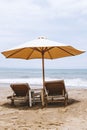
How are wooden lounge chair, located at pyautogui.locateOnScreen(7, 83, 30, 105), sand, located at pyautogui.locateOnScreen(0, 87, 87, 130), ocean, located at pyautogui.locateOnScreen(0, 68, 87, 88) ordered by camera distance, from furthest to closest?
ocean, located at pyautogui.locateOnScreen(0, 68, 87, 88), wooden lounge chair, located at pyautogui.locateOnScreen(7, 83, 30, 105), sand, located at pyautogui.locateOnScreen(0, 87, 87, 130)

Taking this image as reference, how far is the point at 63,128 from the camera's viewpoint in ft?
21.1

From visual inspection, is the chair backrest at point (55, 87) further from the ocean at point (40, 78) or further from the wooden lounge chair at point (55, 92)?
the ocean at point (40, 78)

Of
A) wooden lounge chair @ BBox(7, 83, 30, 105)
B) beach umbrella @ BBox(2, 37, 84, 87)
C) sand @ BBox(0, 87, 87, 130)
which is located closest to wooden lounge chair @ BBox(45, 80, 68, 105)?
sand @ BBox(0, 87, 87, 130)

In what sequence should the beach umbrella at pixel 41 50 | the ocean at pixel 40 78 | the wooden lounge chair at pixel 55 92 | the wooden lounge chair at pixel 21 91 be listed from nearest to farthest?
the beach umbrella at pixel 41 50 < the wooden lounge chair at pixel 55 92 < the wooden lounge chair at pixel 21 91 < the ocean at pixel 40 78

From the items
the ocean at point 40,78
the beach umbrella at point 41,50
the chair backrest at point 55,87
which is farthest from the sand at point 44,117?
the ocean at point 40,78

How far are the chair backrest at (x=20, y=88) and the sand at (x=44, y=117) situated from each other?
45 centimetres

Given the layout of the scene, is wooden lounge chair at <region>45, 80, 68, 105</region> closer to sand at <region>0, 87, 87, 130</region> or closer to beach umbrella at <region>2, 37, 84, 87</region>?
sand at <region>0, 87, 87, 130</region>

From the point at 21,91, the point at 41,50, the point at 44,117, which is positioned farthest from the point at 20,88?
the point at 44,117

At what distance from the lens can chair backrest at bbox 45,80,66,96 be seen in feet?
30.8

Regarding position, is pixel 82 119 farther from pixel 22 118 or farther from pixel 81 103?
pixel 81 103

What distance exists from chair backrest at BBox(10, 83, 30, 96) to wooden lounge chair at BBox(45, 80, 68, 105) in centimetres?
65

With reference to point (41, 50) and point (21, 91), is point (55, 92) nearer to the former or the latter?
point (21, 91)

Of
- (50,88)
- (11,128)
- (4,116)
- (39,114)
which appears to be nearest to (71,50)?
(50,88)

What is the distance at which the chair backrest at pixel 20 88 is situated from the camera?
9570 millimetres
